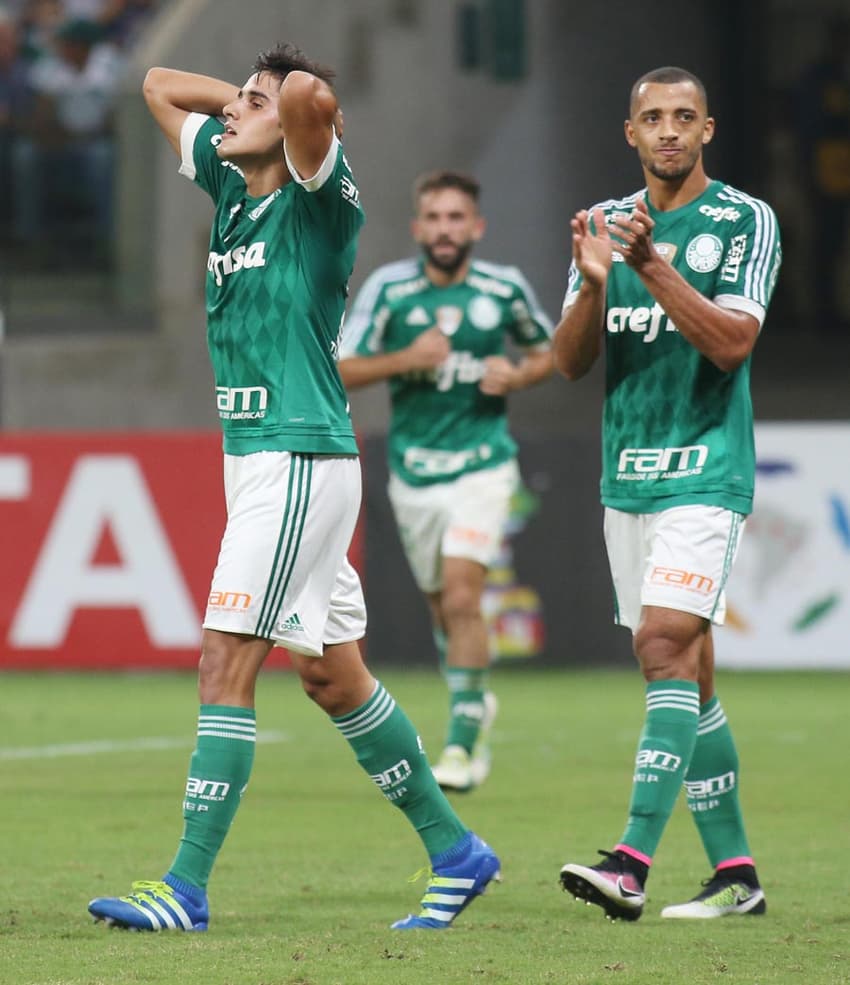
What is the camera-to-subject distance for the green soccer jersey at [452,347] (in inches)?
379

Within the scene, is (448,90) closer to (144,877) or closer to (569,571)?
(569,571)

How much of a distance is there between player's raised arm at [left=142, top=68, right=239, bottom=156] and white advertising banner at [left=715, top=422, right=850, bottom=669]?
27.5ft

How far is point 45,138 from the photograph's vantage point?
18266 mm

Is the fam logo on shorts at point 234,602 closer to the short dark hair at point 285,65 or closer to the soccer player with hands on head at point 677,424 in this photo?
the soccer player with hands on head at point 677,424

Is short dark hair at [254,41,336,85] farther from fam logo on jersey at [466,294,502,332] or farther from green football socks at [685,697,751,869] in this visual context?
fam logo on jersey at [466,294,502,332]

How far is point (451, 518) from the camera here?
9.49 metres

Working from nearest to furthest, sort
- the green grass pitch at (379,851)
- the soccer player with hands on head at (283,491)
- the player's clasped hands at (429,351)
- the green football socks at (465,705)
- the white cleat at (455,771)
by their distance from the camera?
the green grass pitch at (379,851)
the soccer player with hands on head at (283,491)
the white cleat at (455,771)
the green football socks at (465,705)
the player's clasped hands at (429,351)

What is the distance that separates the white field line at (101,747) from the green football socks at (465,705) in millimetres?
1671

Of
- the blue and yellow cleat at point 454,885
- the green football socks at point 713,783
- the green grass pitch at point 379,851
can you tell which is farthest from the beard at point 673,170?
the green grass pitch at point 379,851

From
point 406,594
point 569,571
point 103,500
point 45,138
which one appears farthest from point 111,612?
point 45,138

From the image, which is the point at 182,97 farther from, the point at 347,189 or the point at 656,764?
the point at 656,764

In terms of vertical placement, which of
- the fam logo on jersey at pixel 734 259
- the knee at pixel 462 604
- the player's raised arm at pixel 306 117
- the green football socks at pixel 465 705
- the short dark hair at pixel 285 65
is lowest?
the green football socks at pixel 465 705

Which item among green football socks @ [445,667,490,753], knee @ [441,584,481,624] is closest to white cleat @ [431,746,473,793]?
green football socks @ [445,667,490,753]

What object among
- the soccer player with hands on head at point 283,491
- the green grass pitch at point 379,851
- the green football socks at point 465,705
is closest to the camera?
the green grass pitch at point 379,851
